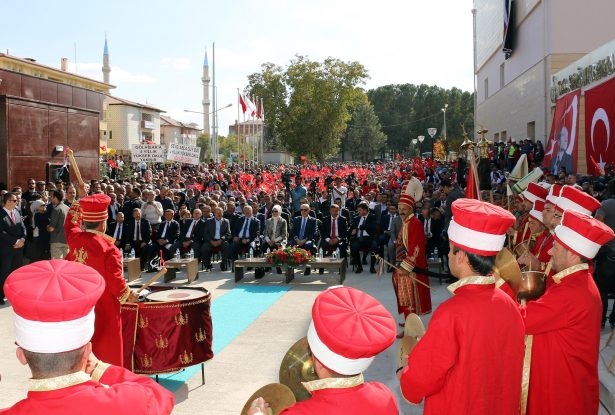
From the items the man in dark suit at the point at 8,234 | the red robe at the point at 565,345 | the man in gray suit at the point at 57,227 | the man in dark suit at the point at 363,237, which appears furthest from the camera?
the man in dark suit at the point at 363,237

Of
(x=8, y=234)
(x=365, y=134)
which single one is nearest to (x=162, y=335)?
(x=8, y=234)

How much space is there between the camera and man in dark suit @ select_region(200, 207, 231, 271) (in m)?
14.7

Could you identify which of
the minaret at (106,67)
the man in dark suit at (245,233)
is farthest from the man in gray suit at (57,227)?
the minaret at (106,67)

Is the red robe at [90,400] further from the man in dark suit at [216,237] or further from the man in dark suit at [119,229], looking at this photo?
the man in dark suit at [119,229]

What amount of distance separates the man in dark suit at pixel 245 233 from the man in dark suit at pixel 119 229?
8.59 ft

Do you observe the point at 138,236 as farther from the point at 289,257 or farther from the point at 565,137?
the point at 565,137

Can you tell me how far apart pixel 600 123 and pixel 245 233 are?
8.52m

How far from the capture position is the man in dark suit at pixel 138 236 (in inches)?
579

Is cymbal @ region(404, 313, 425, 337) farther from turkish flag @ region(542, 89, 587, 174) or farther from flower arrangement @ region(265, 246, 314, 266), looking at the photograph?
turkish flag @ region(542, 89, 587, 174)

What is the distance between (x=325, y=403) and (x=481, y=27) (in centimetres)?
4274

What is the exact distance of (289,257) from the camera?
42.2ft

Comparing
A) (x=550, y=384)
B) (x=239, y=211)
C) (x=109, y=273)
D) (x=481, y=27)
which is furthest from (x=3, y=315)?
(x=481, y=27)

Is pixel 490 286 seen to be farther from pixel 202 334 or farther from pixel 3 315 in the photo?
pixel 3 315

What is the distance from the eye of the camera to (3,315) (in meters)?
9.95
